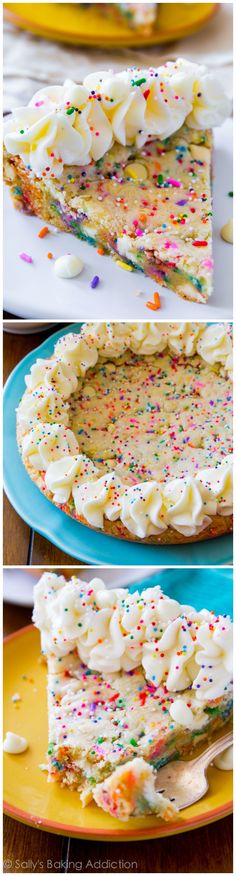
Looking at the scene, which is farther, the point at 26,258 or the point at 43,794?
the point at 26,258

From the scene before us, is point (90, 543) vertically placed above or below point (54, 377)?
below

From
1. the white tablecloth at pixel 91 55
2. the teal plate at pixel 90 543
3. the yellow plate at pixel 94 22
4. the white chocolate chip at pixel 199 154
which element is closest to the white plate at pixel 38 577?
the teal plate at pixel 90 543

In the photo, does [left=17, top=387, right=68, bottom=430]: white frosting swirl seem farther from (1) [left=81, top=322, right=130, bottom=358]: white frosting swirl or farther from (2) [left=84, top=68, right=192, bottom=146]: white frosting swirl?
(2) [left=84, top=68, right=192, bottom=146]: white frosting swirl

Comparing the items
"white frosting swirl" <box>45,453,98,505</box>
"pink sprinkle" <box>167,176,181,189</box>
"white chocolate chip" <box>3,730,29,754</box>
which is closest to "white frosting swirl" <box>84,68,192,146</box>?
"pink sprinkle" <box>167,176,181,189</box>

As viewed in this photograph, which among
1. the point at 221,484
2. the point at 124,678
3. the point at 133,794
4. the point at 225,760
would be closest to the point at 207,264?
the point at 221,484

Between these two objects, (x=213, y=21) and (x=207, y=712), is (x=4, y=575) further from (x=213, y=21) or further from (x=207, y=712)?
(x=213, y=21)

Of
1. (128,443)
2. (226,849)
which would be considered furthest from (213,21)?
(226,849)

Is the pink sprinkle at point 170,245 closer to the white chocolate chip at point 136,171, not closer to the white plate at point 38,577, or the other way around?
the white chocolate chip at point 136,171

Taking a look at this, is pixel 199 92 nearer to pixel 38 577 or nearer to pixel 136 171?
pixel 136 171
